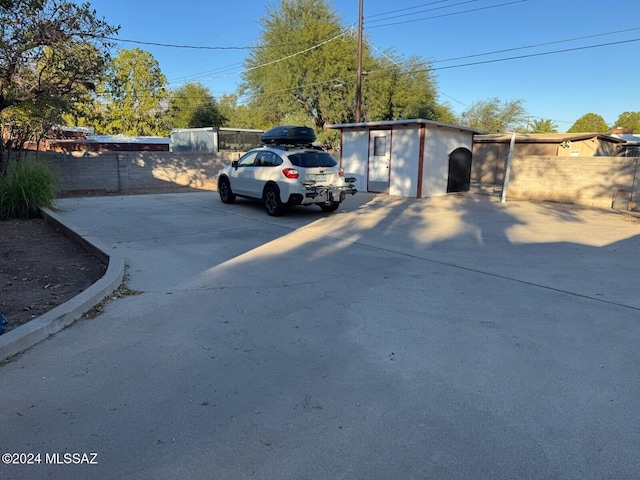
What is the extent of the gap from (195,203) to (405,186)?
7583 millimetres

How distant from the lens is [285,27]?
31.8 m

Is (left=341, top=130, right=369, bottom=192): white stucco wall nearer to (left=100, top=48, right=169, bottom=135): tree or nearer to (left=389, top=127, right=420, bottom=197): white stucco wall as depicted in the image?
(left=389, top=127, right=420, bottom=197): white stucco wall

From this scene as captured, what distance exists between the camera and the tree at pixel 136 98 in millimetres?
40219

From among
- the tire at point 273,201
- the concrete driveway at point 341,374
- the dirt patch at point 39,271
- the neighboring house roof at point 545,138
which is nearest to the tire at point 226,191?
the tire at point 273,201

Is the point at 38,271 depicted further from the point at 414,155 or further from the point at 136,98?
the point at 136,98

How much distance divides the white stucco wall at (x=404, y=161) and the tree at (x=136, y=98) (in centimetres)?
3156

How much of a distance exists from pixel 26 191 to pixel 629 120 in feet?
276

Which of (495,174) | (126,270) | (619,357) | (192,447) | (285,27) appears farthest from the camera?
(285,27)

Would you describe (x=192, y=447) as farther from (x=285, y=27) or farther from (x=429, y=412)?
(x=285, y=27)

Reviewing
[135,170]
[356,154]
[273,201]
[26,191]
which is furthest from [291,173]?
[135,170]

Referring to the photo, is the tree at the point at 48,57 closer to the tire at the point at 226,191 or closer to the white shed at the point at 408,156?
the tire at the point at 226,191

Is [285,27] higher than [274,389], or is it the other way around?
[285,27]

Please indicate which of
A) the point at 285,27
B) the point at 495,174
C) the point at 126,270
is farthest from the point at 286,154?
the point at 285,27

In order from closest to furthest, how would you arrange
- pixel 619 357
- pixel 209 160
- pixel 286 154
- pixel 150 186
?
pixel 619 357, pixel 286 154, pixel 150 186, pixel 209 160
